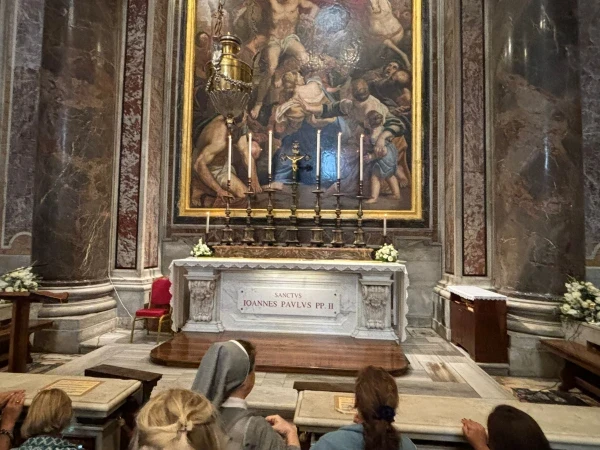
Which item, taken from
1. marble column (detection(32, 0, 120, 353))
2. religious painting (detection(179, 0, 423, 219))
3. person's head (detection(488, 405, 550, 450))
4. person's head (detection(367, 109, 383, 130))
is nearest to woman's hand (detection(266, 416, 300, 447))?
person's head (detection(488, 405, 550, 450))

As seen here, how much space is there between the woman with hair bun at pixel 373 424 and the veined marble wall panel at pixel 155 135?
714 centimetres

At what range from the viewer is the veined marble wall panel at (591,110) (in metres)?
6.36

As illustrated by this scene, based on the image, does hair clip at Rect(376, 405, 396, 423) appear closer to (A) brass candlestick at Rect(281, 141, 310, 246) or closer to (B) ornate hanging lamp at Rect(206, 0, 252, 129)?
(A) brass candlestick at Rect(281, 141, 310, 246)

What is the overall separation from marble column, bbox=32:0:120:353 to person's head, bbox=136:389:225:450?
599 cm

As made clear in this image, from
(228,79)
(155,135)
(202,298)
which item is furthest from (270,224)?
(155,135)

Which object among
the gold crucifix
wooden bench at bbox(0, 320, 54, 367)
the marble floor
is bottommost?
the marble floor

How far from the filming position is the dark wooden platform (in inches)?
211

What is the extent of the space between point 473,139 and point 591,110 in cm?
180

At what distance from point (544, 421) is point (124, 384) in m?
2.59

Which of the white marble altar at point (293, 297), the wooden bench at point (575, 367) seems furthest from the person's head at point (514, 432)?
the white marble altar at point (293, 297)

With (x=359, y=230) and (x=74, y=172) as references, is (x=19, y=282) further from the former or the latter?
(x=359, y=230)

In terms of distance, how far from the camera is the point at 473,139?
303 inches

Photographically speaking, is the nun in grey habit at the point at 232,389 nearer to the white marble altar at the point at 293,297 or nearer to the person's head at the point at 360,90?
the white marble altar at the point at 293,297

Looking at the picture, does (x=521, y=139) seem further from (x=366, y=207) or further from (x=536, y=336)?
(x=366, y=207)
